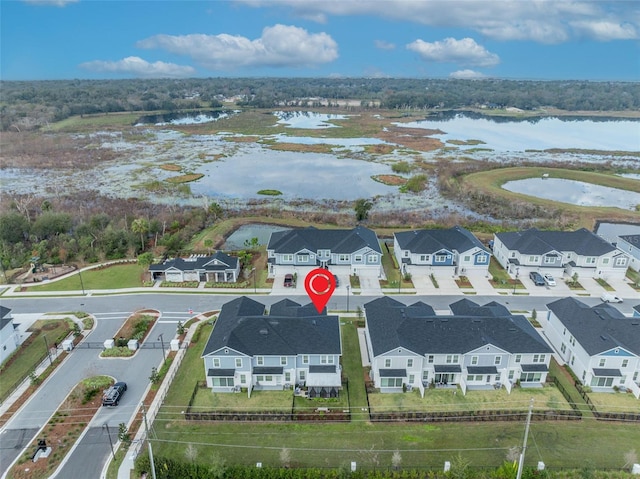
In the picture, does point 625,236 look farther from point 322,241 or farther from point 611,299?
point 322,241

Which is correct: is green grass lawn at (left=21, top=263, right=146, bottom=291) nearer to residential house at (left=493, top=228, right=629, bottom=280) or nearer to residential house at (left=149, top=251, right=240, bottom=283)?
residential house at (left=149, top=251, right=240, bottom=283)

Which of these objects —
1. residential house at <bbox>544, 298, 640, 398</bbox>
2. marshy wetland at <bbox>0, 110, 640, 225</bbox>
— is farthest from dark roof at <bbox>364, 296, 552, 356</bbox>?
marshy wetland at <bbox>0, 110, 640, 225</bbox>

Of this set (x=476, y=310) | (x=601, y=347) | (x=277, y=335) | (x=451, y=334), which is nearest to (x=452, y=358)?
(x=451, y=334)

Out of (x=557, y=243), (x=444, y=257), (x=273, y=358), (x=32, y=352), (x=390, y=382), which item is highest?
(x=557, y=243)

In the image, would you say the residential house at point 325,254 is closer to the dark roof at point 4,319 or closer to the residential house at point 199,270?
the residential house at point 199,270

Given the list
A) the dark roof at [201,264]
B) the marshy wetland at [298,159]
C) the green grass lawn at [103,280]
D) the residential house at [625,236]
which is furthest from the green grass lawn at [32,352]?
the residential house at [625,236]
